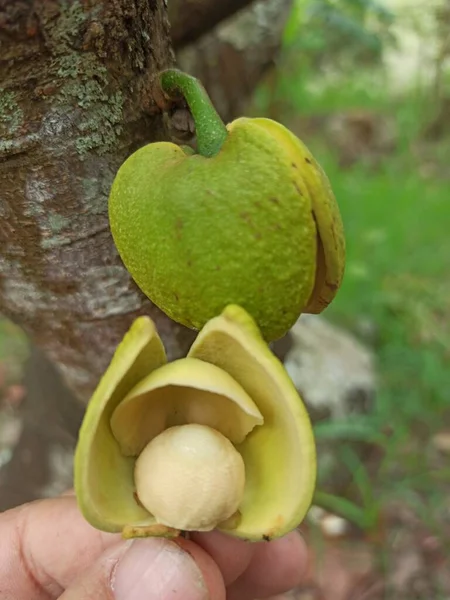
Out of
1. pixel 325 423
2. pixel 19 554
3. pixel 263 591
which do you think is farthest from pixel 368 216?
pixel 19 554

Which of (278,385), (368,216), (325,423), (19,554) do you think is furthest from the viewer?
(368,216)

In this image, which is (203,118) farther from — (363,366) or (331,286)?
(363,366)

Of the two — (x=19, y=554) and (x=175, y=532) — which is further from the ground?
(x=175, y=532)

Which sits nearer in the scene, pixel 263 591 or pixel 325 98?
pixel 263 591

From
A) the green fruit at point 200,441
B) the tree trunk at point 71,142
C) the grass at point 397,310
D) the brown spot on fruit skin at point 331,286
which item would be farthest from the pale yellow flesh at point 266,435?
the grass at point 397,310

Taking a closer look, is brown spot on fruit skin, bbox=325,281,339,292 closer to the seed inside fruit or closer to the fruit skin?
the fruit skin

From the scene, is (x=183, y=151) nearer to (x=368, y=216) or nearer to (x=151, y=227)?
(x=151, y=227)

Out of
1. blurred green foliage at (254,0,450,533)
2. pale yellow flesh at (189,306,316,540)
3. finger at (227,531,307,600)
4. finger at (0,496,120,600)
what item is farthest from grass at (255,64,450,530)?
pale yellow flesh at (189,306,316,540)
